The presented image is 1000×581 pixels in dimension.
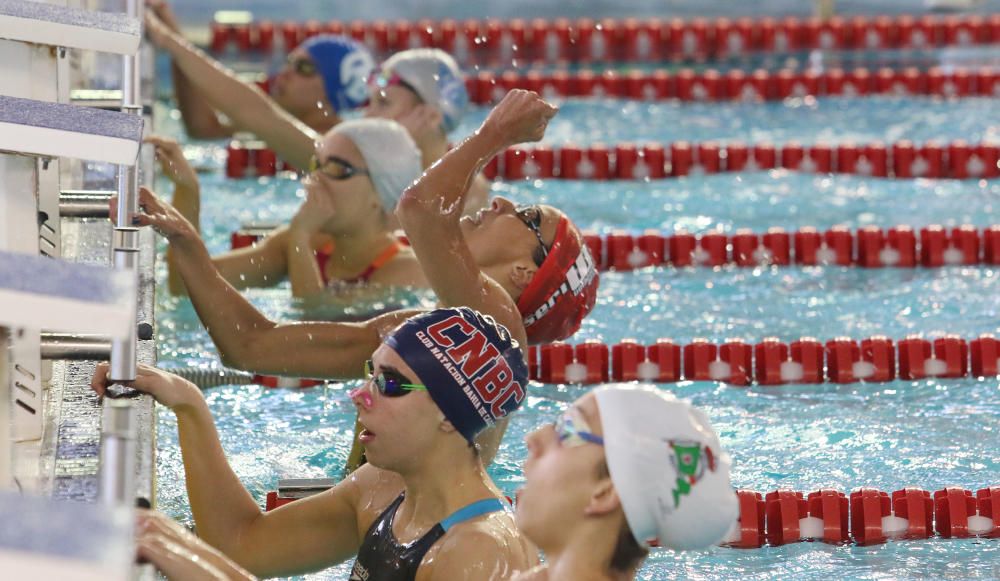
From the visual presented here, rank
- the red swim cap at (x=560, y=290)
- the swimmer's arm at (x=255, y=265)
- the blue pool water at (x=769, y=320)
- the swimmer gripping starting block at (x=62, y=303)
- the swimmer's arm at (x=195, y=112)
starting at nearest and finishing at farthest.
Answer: the swimmer gripping starting block at (x=62, y=303), the red swim cap at (x=560, y=290), the blue pool water at (x=769, y=320), the swimmer's arm at (x=255, y=265), the swimmer's arm at (x=195, y=112)

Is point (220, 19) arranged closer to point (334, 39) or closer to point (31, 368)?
point (334, 39)

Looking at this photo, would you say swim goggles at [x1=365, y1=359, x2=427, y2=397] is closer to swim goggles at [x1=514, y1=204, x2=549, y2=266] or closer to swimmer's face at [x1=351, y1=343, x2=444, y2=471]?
swimmer's face at [x1=351, y1=343, x2=444, y2=471]

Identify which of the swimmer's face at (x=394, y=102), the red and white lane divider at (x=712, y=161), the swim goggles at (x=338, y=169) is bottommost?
the swim goggles at (x=338, y=169)

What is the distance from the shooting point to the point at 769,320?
5.34 metres

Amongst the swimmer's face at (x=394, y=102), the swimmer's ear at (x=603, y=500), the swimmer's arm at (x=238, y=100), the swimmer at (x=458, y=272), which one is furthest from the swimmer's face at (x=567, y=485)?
the swimmer's face at (x=394, y=102)

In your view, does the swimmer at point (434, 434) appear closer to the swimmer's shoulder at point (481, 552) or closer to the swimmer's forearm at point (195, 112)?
the swimmer's shoulder at point (481, 552)

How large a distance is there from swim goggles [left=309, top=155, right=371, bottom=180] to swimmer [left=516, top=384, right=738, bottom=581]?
235 cm

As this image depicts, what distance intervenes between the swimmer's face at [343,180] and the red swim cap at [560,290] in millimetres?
1103

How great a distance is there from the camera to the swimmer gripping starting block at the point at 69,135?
6.61ft

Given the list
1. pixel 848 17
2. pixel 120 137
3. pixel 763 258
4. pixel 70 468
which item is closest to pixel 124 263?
pixel 120 137

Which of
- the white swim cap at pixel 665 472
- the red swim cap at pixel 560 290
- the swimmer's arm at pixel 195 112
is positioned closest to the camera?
the white swim cap at pixel 665 472

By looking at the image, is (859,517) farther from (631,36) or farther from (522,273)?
(631,36)

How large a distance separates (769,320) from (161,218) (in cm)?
285

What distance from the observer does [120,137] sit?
2.02m
